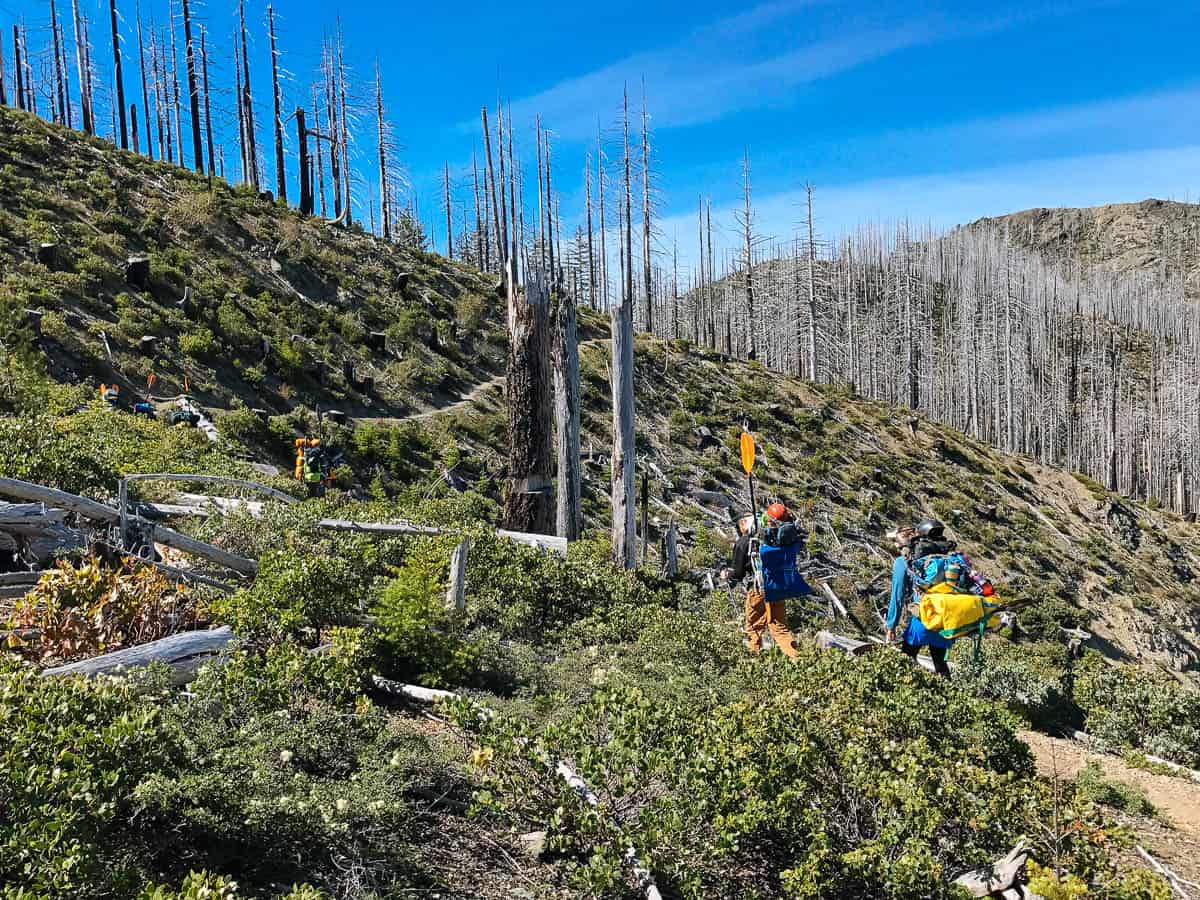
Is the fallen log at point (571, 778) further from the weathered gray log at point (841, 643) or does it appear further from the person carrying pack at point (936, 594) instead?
the weathered gray log at point (841, 643)

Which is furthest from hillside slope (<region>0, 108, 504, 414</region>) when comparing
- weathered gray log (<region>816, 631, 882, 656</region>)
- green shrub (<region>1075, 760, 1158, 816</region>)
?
green shrub (<region>1075, 760, 1158, 816</region>)

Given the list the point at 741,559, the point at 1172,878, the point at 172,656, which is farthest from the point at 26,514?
the point at 1172,878

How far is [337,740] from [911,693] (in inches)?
152

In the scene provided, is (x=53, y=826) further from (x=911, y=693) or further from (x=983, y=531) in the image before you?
(x=983, y=531)

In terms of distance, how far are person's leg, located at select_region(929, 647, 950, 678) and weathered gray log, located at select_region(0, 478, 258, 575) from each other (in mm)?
6119

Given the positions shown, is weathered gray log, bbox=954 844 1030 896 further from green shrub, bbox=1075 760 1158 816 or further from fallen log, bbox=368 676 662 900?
green shrub, bbox=1075 760 1158 816

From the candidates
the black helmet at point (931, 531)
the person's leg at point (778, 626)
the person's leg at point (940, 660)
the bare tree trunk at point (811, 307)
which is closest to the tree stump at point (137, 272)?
the person's leg at point (778, 626)

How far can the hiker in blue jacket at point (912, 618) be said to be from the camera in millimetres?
6867

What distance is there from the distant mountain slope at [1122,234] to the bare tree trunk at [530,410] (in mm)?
131258

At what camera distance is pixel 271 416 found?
60.4ft

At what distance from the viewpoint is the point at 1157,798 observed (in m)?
5.94

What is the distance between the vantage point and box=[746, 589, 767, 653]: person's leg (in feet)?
25.6

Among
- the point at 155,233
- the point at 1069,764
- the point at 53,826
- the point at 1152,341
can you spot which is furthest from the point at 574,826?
the point at 1152,341

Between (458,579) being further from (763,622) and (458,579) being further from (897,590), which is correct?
(897,590)
